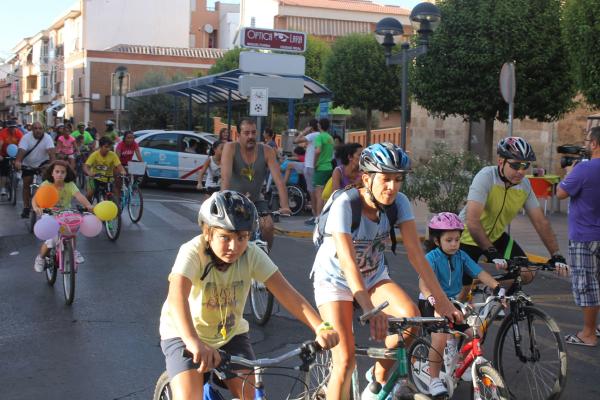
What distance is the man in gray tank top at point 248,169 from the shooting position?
27.5ft

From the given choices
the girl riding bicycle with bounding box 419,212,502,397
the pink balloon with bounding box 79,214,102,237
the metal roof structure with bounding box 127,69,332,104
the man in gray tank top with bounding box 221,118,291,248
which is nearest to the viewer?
the girl riding bicycle with bounding box 419,212,502,397

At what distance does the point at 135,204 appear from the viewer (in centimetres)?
1493

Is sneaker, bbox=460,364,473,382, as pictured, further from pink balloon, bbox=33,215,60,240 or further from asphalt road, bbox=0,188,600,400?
pink balloon, bbox=33,215,60,240

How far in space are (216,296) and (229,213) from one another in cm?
48

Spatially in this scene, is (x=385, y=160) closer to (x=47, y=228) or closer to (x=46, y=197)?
(x=47, y=228)

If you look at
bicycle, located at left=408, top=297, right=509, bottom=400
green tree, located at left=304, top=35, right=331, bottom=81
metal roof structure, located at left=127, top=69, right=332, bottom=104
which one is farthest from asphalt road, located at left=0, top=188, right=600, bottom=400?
green tree, located at left=304, top=35, right=331, bottom=81

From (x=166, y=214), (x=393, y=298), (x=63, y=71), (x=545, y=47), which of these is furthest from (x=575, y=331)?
(x=63, y=71)

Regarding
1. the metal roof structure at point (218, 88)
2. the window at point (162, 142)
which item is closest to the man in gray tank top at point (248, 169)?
the metal roof structure at point (218, 88)

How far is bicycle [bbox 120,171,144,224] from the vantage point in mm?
14859

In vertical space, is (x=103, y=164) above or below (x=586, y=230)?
above

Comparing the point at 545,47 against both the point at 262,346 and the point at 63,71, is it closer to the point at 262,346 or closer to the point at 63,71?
the point at 262,346

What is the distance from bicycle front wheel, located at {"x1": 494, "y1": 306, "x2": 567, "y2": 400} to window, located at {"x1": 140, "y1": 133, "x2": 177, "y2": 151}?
59.5ft

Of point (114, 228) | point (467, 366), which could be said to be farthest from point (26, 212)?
point (467, 366)

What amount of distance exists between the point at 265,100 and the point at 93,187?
454 cm
